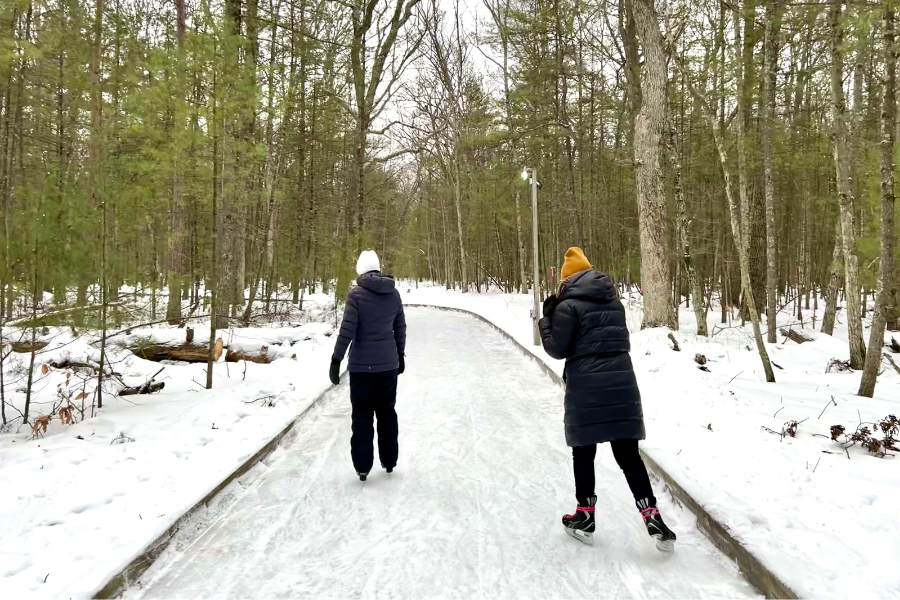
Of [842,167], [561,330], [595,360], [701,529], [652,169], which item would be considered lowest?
[701,529]

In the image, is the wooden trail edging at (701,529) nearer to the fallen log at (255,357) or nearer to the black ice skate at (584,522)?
the black ice skate at (584,522)

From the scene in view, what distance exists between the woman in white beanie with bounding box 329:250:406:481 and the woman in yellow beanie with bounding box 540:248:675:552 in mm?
1754

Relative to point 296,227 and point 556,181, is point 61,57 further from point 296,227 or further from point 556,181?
point 556,181

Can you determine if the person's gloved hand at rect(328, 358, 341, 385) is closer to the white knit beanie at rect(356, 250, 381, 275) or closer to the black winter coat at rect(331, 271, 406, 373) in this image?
the black winter coat at rect(331, 271, 406, 373)

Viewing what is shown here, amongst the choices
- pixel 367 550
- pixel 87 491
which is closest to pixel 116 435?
pixel 87 491

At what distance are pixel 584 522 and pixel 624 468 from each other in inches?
18.4

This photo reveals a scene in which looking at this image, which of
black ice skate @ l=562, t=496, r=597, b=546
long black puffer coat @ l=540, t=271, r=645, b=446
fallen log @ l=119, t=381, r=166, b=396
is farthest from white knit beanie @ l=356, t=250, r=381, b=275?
fallen log @ l=119, t=381, r=166, b=396

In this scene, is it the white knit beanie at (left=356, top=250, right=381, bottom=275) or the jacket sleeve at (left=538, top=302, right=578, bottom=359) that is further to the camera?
the white knit beanie at (left=356, top=250, right=381, bottom=275)

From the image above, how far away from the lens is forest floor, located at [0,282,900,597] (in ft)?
10.5

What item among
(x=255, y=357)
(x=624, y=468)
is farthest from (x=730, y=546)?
(x=255, y=357)

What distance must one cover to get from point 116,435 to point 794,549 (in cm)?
620

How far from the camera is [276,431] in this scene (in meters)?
6.18

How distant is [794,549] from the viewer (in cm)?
326

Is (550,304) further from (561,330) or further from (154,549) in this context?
(154,549)
